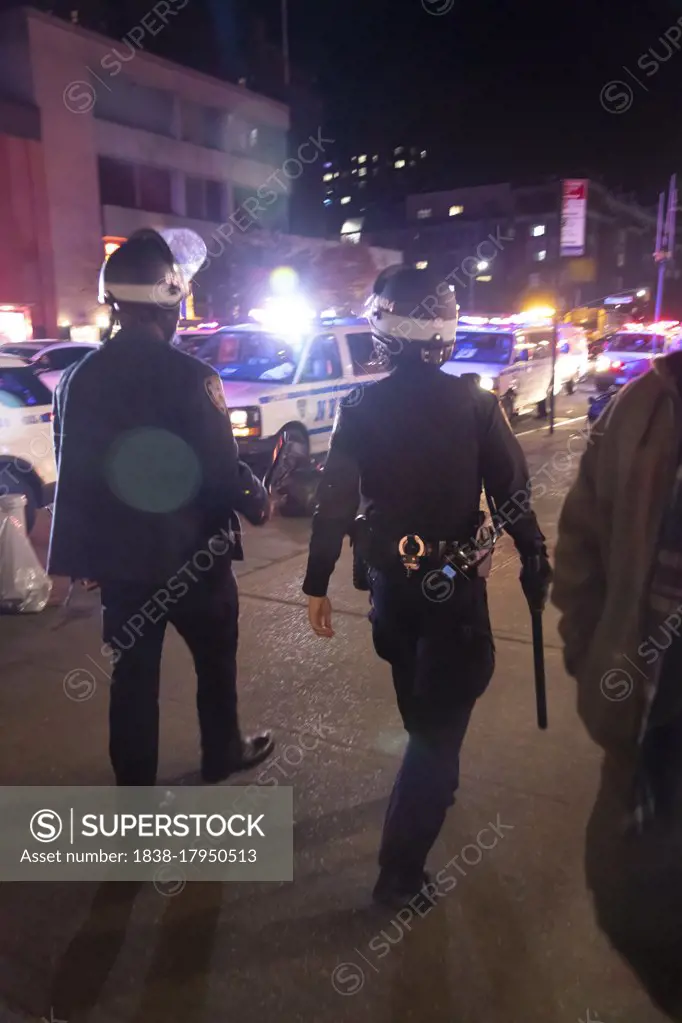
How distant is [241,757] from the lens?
3.62 metres

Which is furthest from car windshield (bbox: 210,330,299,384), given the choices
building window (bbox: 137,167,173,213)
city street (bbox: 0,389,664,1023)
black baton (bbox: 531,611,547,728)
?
building window (bbox: 137,167,173,213)

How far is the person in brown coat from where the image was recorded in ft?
4.82

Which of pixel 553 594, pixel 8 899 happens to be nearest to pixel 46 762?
pixel 8 899

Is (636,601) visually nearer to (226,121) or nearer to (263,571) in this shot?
(263,571)

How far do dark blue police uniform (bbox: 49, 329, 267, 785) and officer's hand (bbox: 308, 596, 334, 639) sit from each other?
477 mm

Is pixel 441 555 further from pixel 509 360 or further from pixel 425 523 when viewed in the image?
pixel 509 360

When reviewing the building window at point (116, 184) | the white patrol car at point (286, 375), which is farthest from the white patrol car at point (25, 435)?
the building window at point (116, 184)

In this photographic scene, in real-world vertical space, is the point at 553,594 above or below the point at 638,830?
above

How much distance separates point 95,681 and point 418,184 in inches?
2433

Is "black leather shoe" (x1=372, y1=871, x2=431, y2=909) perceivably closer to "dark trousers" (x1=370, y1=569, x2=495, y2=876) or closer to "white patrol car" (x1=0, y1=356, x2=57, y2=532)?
"dark trousers" (x1=370, y1=569, x2=495, y2=876)

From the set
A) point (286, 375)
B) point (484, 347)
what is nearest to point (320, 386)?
point (286, 375)

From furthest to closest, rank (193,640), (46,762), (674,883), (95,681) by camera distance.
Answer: (95,681) < (46,762) < (193,640) < (674,883)

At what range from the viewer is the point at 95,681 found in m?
4.66

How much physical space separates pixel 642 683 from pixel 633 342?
1950 cm
